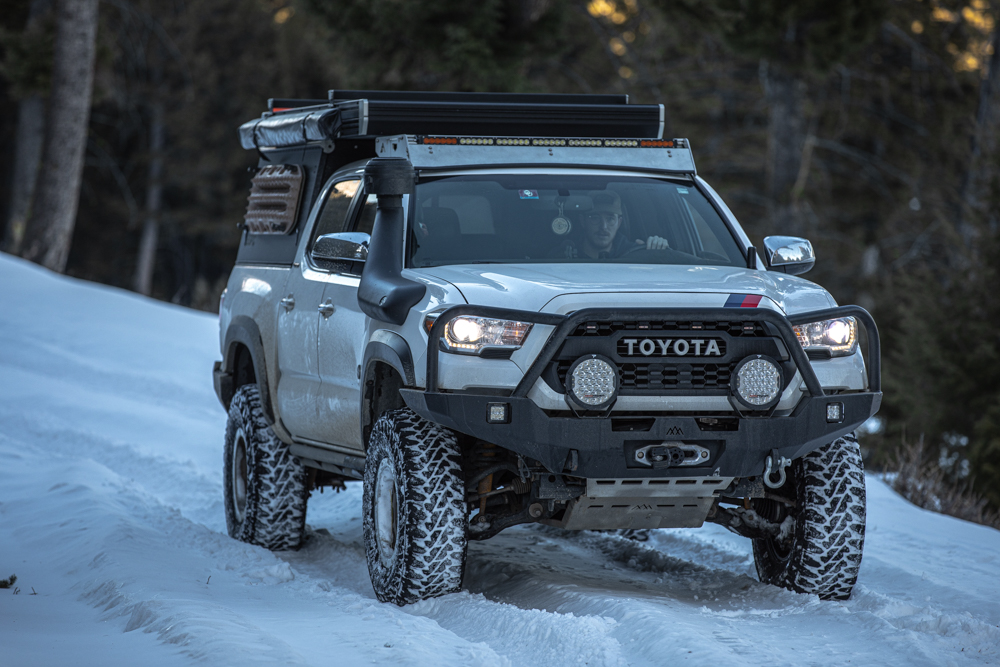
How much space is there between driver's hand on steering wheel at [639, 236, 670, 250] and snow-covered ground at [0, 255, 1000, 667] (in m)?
1.70

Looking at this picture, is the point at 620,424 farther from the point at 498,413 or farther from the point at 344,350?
the point at 344,350

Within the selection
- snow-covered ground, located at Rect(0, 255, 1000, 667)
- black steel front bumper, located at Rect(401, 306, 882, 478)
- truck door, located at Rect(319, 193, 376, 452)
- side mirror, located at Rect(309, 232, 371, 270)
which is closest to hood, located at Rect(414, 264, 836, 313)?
black steel front bumper, located at Rect(401, 306, 882, 478)

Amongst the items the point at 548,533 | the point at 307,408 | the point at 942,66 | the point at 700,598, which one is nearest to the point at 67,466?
the point at 307,408

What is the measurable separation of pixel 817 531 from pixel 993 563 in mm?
1823

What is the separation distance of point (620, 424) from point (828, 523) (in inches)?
49.1

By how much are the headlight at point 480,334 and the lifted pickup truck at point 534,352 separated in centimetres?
1

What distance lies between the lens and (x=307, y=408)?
672 centimetres

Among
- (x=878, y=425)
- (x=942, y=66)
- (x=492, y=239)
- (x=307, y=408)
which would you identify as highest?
(x=942, y=66)

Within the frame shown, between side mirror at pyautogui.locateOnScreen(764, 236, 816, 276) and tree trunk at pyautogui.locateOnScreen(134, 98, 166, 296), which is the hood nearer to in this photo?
side mirror at pyautogui.locateOnScreen(764, 236, 816, 276)

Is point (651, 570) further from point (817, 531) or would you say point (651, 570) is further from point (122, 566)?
point (122, 566)

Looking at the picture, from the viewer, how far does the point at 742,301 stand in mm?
4973

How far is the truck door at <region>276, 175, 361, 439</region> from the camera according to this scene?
663cm

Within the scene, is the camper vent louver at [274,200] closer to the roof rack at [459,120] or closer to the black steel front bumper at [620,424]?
the roof rack at [459,120]

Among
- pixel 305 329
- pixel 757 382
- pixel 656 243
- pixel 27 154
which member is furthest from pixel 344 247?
pixel 27 154
